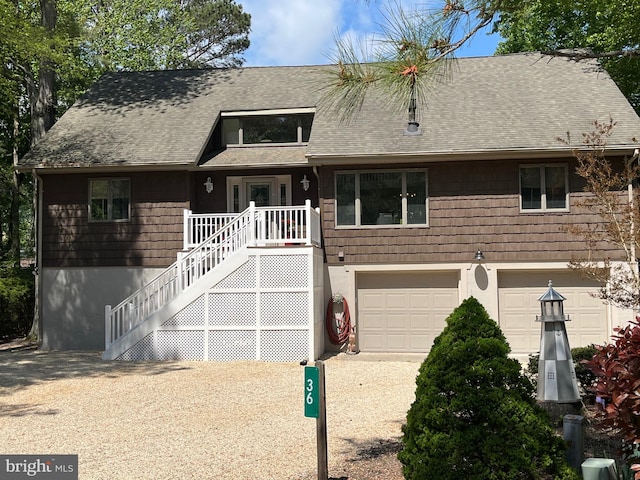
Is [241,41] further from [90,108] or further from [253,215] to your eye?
[253,215]

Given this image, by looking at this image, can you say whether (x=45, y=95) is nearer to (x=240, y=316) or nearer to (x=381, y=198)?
(x=240, y=316)

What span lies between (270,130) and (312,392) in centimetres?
1289

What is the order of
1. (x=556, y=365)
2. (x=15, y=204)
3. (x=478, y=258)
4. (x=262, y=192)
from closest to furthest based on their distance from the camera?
1. (x=556, y=365)
2. (x=478, y=258)
3. (x=262, y=192)
4. (x=15, y=204)

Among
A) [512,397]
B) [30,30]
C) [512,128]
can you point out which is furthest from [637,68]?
[512,397]

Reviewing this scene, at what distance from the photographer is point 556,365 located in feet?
22.0

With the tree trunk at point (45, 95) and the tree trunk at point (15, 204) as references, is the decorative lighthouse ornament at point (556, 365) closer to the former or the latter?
the tree trunk at point (45, 95)

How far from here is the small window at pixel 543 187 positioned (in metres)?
14.8

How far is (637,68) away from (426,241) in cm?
1160

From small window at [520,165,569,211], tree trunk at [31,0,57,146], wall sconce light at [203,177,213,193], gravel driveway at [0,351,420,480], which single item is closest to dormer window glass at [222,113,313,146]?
wall sconce light at [203,177,213,193]

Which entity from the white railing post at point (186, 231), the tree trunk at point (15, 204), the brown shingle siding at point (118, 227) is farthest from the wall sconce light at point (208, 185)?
the tree trunk at point (15, 204)

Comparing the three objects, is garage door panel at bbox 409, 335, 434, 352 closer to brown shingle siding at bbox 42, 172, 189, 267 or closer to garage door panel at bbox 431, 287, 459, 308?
garage door panel at bbox 431, 287, 459, 308

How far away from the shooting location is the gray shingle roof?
14969mm

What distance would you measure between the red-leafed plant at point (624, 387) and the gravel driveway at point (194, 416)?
256 centimetres

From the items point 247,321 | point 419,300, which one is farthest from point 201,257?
point 419,300
